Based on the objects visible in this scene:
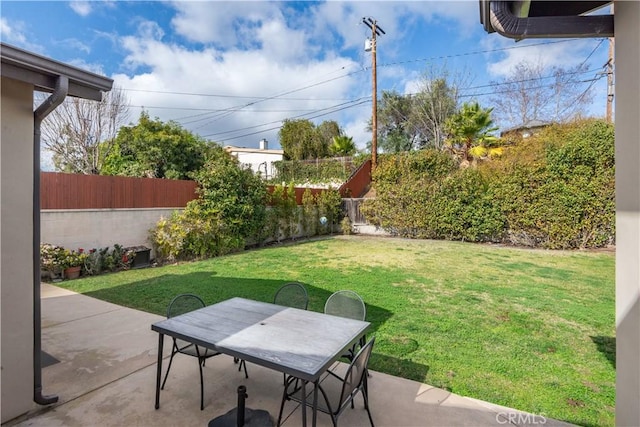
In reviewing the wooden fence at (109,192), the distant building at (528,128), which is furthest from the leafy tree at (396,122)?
the wooden fence at (109,192)

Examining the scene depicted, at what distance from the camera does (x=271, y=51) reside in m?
15.8

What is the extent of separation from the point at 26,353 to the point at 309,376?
2.35 m

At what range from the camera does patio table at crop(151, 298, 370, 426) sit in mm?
1821

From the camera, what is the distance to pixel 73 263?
676 centimetres

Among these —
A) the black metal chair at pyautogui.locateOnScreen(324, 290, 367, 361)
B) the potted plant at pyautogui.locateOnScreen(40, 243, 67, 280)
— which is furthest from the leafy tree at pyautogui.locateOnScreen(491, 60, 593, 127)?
the potted plant at pyautogui.locateOnScreen(40, 243, 67, 280)

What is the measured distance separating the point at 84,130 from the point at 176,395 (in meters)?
14.8

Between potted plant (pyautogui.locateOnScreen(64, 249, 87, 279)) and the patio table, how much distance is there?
588 centimetres

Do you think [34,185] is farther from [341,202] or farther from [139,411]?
[341,202]

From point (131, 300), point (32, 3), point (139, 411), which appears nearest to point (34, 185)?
point (139, 411)

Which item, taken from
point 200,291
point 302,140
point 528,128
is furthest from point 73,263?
point 528,128

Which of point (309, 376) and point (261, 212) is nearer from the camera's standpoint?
point (309, 376)

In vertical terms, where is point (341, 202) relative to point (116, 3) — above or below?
below

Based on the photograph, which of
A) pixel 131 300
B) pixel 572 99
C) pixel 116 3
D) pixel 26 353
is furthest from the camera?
pixel 572 99

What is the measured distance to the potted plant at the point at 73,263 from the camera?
6680mm
